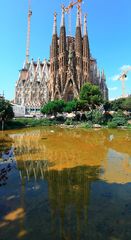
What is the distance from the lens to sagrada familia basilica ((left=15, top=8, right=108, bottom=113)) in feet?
194

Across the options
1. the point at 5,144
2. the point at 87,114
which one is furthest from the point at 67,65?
the point at 5,144

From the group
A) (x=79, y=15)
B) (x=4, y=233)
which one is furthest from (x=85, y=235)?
(x=79, y=15)

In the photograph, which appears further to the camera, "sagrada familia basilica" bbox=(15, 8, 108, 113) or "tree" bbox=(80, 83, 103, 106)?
"sagrada familia basilica" bbox=(15, 8, 108, 113)

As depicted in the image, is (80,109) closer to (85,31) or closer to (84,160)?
(85,31)

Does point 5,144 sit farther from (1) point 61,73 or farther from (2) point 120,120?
(1) point 61,73

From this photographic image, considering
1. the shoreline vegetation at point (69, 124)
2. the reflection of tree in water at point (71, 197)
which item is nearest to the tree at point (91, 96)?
the shoreline vegetation at point (69, 124)

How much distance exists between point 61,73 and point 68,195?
181ft

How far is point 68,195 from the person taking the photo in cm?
626

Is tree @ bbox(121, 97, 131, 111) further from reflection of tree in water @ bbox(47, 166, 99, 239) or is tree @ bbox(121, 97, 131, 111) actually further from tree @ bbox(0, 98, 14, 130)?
reflection of tree in water @ bbox(47, 166, 99, 239)

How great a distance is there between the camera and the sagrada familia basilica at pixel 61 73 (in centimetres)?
5906

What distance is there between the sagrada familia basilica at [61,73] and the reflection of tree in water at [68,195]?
49312 mm

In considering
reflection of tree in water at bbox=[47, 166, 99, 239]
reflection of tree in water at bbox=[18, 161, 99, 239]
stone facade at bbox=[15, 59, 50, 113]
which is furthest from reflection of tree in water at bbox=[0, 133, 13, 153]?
stone facade at bbox=[15, 59, 50, 113]

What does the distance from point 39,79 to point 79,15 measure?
899 inches

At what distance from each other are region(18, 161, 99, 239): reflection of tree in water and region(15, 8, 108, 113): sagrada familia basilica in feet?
162
